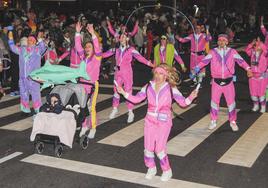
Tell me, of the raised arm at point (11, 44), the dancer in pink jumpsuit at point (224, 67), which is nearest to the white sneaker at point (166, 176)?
the dancer in pink jumpsuit at point (224, 67)

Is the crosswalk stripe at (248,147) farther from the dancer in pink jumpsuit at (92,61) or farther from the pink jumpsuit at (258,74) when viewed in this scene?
the dancer in pink jumpsuit at (92,61)

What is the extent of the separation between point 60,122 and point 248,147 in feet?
12.2

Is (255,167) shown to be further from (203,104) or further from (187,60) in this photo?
(187,60)

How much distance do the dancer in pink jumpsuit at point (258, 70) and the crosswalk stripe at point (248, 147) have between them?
1435mm

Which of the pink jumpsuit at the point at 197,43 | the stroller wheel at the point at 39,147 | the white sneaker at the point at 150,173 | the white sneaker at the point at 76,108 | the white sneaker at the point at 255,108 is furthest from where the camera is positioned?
the pink jumpsuit at the point at 197,43

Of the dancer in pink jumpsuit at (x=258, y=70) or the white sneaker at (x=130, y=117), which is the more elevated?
the dancer in pink jumpsuit at (x=258, y=70)

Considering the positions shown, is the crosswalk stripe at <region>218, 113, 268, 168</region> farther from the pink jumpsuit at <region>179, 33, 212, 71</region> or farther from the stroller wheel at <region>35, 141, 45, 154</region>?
the pink jumpsuit at <region>179, 33, 212, 71</region>

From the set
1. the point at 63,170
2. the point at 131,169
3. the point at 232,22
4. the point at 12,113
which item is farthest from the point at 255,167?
the point at 232,22

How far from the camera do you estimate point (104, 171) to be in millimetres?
7777

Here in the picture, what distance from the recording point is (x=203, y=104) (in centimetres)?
1338

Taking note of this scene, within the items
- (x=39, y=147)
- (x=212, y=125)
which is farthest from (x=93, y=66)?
(x=212, y=125)

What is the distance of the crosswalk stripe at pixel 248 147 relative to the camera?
8371 millimetres

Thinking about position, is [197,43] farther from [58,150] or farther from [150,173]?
[150,173]

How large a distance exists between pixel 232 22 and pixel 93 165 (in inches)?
1194
